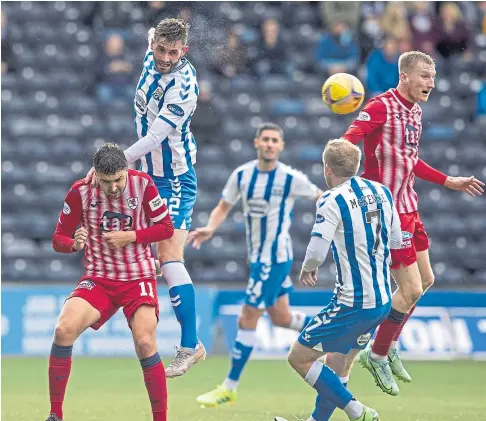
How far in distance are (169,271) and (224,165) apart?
7490 mm

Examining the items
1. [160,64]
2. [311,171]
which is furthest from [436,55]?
[160,64]

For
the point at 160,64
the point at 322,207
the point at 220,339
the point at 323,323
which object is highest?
the point at 160,64

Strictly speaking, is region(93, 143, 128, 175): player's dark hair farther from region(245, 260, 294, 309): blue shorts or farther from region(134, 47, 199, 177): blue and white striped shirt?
region(245, 260, 294, 309): blue shorts

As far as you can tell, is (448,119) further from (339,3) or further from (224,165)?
(224,165)

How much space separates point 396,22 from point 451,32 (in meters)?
0.98

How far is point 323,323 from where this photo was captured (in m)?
7.16

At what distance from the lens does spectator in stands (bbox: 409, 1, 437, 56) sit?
593 inches

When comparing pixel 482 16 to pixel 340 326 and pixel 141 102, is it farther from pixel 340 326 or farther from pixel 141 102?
pixel 340 326

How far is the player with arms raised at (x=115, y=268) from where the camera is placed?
716cm

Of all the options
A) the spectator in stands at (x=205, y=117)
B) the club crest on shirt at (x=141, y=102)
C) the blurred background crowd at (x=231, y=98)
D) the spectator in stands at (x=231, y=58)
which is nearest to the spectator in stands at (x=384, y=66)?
the blurred background crowd at (x=231, y=98)

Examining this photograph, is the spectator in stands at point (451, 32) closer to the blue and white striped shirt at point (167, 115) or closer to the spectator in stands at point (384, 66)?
the spectator in stands at point (384, 66)

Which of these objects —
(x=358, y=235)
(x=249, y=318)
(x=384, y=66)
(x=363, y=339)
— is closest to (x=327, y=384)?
(x=363, y=339)

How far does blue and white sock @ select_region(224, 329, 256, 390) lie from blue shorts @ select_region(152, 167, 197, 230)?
7.15ft

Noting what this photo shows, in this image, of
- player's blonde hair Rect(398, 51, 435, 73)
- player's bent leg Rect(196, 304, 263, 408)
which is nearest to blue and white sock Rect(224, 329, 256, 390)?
player's bent leg Rect(196, 304, 263, 408)
